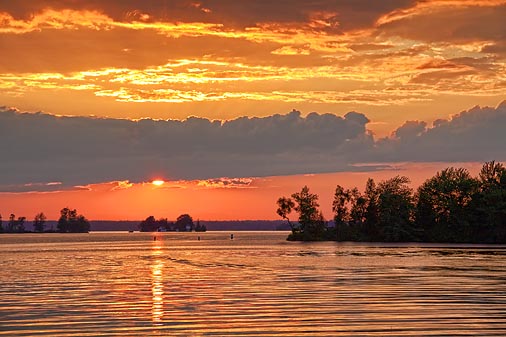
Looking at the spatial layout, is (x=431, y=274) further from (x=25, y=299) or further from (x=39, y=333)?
(x=39, y=333)

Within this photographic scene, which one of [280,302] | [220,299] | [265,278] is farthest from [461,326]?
[265,278]

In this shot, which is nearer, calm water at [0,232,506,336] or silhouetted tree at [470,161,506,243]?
calm water at [0,232,506,336]

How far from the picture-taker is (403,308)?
1480 inches

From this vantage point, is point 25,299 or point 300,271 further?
point 300,271

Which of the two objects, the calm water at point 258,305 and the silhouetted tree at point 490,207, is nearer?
the calm water at point 258,305

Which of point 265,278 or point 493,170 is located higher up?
point 493,170

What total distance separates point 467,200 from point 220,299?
165620mm

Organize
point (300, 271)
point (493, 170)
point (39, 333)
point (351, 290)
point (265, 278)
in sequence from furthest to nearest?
point (493, 170) → point (300, 271) → point (265, 278) → point (351, 290) → point (39, 333)

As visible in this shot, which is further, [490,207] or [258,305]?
[490,207]

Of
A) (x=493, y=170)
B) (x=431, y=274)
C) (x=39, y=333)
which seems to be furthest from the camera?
(x=493, y=170)

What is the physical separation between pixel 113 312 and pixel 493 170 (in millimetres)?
173875

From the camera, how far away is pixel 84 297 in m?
45.5

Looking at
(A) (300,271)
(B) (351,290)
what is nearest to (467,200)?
(A) (300,271)

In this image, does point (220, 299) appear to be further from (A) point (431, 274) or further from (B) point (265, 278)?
(A) point (431, 274)
